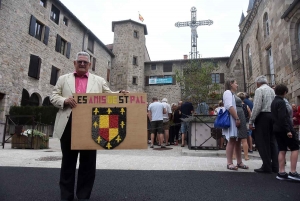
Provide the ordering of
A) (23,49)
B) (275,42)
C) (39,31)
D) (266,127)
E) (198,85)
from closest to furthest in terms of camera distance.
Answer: (266,127) < (275,42) < (23,49) < (198,85) < (39,31)

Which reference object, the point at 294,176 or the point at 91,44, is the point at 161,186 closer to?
the point at 294,176

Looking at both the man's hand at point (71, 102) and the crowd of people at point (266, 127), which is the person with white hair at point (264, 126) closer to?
the crowd of people at point (266, 127)

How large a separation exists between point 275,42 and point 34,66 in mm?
16915

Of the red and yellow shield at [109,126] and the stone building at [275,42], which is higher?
the stone building at [275,42]

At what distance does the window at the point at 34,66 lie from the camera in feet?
56.0

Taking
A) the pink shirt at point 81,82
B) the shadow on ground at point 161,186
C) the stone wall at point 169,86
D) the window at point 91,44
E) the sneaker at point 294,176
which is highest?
the window at point 91,44

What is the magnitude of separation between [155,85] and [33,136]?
23.4 m

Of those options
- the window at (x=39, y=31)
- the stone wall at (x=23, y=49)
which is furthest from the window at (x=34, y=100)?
the window at (x=39, y=31)

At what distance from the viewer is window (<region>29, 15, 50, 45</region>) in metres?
17.3

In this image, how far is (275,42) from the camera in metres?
13.5

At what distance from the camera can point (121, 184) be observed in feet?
10.8

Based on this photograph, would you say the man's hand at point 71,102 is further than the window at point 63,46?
No

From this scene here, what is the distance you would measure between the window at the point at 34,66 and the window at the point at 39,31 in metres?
1.72

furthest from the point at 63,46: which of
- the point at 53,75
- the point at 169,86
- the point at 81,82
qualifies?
the point at 81,82
